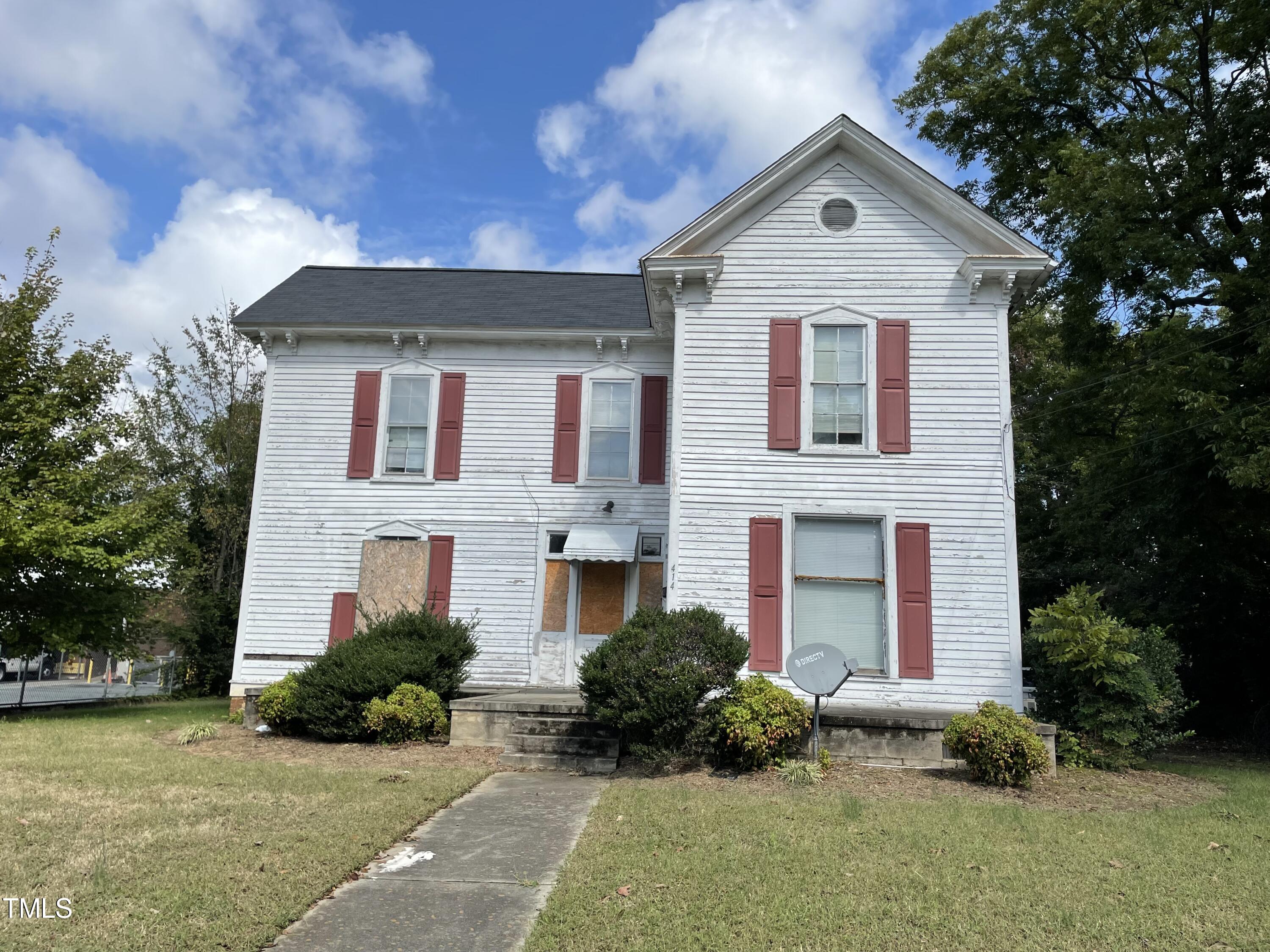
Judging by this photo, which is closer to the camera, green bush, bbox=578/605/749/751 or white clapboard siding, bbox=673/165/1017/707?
green bush, bbox=578/605/749/751

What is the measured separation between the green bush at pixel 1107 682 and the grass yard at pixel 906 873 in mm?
1380

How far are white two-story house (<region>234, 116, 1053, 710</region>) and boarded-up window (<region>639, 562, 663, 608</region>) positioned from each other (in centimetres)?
6

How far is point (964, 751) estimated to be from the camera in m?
8.77

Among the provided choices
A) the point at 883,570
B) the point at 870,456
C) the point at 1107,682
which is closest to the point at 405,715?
the point at 883,570

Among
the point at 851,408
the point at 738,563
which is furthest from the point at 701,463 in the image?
the point at 851,408

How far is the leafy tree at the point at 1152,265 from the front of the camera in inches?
494

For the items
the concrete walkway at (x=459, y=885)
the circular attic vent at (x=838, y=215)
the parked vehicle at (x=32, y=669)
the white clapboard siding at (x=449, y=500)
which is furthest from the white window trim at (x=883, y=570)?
the parked vehicle at (x=32, y=669)

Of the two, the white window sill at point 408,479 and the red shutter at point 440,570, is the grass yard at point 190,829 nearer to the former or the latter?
the red shutter at point 440,570

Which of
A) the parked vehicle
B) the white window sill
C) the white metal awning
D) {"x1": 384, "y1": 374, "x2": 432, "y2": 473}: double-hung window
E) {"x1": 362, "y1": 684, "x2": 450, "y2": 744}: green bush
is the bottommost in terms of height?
the parked vehicle

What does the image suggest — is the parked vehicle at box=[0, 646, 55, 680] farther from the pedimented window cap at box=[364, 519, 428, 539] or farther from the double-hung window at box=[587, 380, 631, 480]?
the double-hung window at box=[587, 380, 631, 480]

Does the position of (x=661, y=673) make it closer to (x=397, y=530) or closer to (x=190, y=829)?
(x=190, y=829)

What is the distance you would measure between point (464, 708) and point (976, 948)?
722cm

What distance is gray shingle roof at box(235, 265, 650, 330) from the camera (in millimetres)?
14180

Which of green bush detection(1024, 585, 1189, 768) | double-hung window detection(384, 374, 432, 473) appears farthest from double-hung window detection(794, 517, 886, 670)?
double-hung window detection(384, 374, 432, 473)
